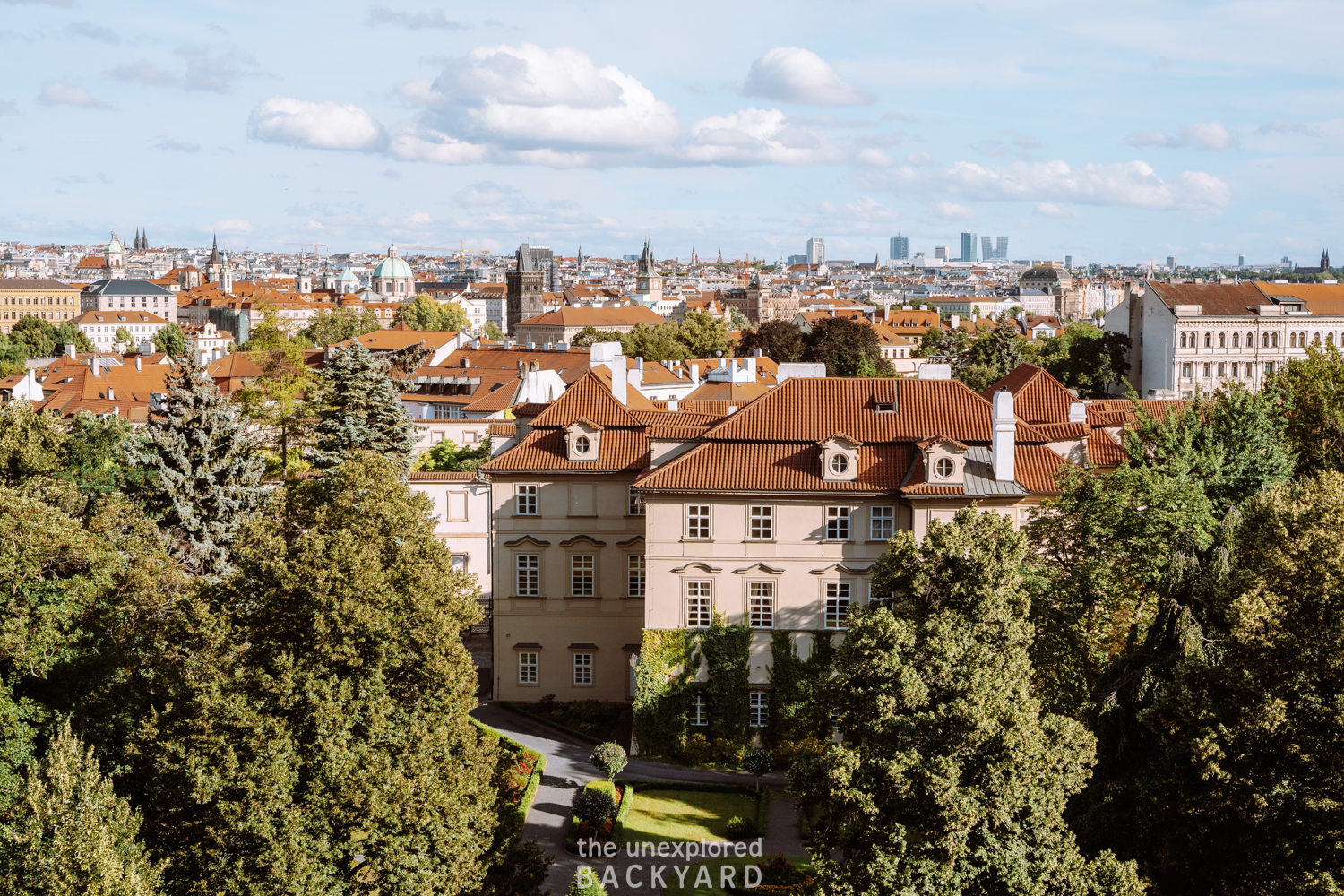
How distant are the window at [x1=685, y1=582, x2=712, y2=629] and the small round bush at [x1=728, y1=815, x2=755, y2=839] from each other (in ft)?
22.6

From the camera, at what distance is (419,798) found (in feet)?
73.6

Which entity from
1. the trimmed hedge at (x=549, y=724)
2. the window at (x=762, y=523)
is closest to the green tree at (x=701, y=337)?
the trimmed hedge at (x=549, y=724)

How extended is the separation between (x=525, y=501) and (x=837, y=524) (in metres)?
10.0

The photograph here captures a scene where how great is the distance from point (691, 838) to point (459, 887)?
8948mm

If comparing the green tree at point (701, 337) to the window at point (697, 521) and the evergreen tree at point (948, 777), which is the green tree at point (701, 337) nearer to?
the window at point (697, 521)

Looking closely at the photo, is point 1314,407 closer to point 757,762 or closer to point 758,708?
point 758,708

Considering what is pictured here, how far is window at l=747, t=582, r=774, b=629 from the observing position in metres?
35.7

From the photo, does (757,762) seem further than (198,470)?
No

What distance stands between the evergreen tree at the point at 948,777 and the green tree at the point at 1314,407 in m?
21.9

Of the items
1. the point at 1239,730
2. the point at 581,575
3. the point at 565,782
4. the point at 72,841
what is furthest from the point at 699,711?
the point at 72,841

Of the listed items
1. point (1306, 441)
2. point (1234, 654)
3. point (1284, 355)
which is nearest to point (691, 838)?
point (1234, 654)

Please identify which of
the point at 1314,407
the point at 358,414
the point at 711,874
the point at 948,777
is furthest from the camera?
the point at 358,414

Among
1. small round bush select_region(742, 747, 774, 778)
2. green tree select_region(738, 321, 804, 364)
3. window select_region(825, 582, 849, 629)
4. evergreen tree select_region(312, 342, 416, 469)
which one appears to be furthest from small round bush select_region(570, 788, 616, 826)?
green tree select_region(738, 321, 804, 364)

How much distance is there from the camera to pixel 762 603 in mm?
35750
